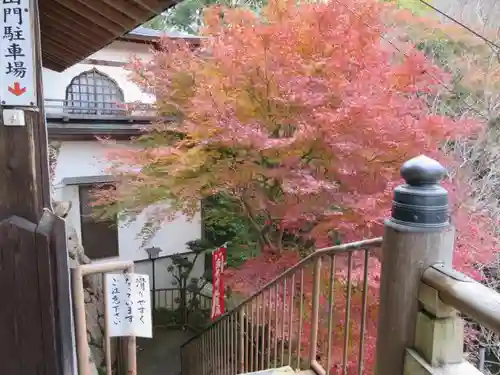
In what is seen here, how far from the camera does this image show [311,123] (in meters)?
4.13

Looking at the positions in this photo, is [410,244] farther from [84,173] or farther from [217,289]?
[84,173]

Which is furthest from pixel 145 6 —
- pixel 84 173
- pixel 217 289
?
pixel 84 173

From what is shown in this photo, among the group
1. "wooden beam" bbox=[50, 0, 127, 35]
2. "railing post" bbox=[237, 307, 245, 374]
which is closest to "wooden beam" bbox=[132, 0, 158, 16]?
"wooden beam" bbox=[50, 0, 127, 35]

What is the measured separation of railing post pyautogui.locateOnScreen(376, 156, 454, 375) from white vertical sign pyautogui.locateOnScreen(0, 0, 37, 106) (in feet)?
4.86

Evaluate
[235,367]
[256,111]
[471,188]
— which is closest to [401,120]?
[256,111]

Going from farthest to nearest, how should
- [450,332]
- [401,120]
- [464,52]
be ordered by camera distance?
[464,52]
[401,120]
[450,332]

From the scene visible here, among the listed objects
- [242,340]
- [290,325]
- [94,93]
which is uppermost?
[94,93]

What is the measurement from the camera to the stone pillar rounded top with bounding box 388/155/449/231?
112 centimetres

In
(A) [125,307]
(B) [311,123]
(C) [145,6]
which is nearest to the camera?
(A) [125,307]

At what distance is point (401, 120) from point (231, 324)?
8.92 feet

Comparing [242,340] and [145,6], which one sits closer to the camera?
[145,6]

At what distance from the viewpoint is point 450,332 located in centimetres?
110

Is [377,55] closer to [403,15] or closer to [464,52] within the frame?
[403,15]

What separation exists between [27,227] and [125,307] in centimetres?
64
